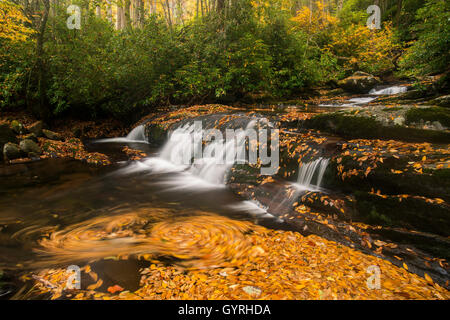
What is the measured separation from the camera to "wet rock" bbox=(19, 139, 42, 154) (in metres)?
8.05

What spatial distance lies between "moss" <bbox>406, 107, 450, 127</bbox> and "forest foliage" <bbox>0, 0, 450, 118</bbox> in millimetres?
5574

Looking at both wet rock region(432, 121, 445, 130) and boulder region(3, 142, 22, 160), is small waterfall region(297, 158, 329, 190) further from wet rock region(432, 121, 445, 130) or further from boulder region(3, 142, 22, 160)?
boulder region(3, 142, 22, 160)

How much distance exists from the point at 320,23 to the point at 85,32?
2093 cm

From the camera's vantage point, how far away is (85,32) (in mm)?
12234

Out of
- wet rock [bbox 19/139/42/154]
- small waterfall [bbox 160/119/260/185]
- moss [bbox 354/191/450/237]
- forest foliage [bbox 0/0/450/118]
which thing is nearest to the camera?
moss [bbox 354/191/450/237]

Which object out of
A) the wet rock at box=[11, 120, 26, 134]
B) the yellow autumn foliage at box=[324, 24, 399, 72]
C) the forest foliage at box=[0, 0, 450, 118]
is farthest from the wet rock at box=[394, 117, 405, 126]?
the yellow autumn foliage at box=[324, 24, 399, 72]

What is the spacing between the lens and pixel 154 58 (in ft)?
41.8

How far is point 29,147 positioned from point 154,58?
739 cm

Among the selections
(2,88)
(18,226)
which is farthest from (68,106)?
(18,226)

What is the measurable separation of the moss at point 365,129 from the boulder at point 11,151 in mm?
9174

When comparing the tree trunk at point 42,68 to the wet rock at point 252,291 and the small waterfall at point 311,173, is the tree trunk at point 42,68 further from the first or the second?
the wet rock at point 252,291

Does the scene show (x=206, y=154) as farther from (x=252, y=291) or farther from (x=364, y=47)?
(x=364, y=47)

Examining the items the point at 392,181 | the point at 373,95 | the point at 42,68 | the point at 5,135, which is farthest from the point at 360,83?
the point at 5,135
